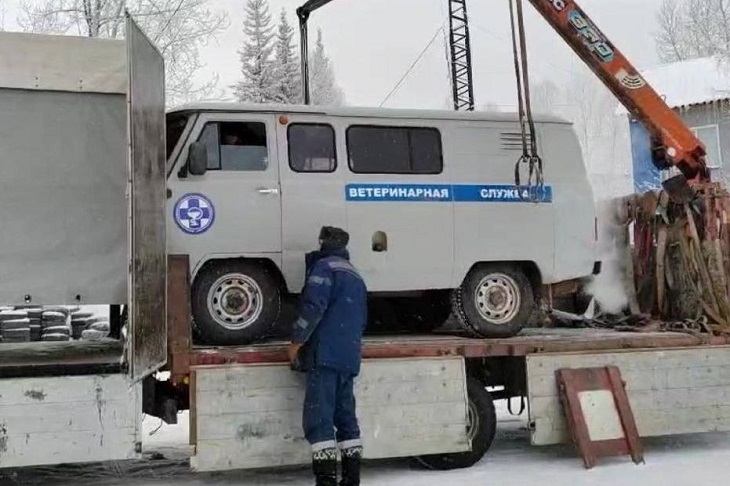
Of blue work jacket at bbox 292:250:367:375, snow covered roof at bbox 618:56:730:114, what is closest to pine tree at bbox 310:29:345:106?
snow covered roof at bbox 618:56:730:114

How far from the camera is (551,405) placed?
7.70 meters

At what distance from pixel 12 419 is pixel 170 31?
1845 cm

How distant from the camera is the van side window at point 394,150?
7.86 meters

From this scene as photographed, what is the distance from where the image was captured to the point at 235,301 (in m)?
7.40

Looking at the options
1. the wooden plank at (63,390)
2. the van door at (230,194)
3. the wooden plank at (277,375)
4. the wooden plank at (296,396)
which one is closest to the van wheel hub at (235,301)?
the van door at (230,194)

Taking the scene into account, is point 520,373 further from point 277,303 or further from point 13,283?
point 13,283

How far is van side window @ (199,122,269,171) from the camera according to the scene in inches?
294

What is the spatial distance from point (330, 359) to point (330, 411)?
1.32ft

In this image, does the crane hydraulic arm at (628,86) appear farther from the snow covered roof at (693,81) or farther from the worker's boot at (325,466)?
the snow covered roof at (693,81)

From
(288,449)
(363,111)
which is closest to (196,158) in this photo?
(363,111)

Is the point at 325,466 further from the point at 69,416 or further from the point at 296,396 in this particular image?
the point at 69,416

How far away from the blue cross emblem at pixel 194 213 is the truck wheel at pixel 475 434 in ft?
8.98

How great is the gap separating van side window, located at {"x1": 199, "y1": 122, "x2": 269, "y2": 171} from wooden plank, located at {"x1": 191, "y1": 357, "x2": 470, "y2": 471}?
71.0 inches

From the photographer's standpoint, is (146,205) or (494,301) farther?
(494,301)
